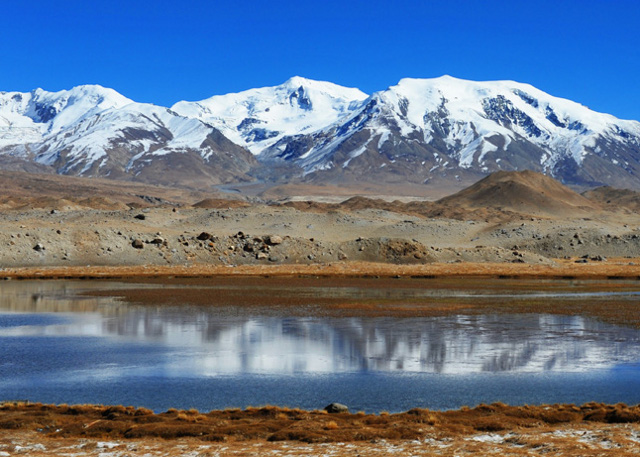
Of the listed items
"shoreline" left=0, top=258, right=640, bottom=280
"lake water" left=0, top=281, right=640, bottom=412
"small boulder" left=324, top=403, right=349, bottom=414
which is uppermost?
"shoreline" left=0, top=258, right=640, bottom=280

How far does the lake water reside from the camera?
22.2 meters

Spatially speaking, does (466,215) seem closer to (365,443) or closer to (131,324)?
(131,324)

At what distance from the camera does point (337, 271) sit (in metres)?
79.9

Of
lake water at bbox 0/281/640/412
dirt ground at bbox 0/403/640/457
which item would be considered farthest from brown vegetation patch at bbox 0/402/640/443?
lake water at bbox 0/281/640/412

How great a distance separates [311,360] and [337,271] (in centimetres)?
5224

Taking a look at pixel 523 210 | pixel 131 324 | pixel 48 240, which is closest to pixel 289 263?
pixel 48 240

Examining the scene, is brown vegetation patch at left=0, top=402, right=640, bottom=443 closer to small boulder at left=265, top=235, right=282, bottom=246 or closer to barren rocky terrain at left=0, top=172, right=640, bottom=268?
barren rocky terrain at left=0, top=172, right=640, bottom=268

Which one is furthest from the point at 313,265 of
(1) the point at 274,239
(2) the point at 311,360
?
(2) the point at 311,360

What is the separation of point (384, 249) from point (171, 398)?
241 feet

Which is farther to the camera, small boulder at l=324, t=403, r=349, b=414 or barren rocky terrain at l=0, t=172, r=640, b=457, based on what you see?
small boulder at l=324, t=403, r=349, b=414

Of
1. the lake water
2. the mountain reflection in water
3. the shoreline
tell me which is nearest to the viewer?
the lake water

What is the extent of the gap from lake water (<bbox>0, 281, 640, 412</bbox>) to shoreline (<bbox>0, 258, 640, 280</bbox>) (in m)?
32.7

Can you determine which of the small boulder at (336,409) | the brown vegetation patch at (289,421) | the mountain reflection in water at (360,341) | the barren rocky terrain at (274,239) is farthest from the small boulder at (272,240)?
the small boulder at (336,409)

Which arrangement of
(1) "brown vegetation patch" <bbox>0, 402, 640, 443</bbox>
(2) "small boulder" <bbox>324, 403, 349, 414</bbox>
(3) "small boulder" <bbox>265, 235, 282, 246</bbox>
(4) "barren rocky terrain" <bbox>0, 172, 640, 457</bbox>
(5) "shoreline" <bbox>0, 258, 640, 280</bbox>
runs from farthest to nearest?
(3) "small boulder" <bbox>265, 235, 282, 246</bbox> < (5) "shoreline" <bbox>0, 258, 640, 280</bbox> < (2) "small boulder" <bbox>324, 403, 349, 414</bbox> < (1) "brown vegetation patch" <bbox>0, 402, 640, 443</bbox> < (4) "barren rocky terrain" <bbox>0, 172, 640, 457</bbox>
